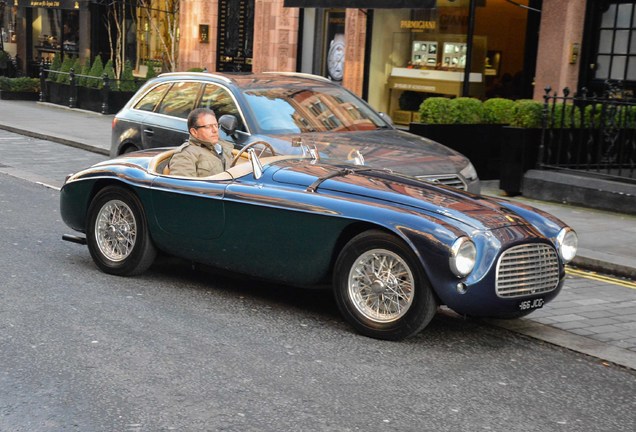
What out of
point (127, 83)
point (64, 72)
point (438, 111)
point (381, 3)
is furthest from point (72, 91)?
point (438, 111)

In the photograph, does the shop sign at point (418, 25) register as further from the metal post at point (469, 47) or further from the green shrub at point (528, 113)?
the green shrub at point (528, 113)

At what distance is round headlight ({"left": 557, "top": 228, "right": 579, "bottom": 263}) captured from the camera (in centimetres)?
689

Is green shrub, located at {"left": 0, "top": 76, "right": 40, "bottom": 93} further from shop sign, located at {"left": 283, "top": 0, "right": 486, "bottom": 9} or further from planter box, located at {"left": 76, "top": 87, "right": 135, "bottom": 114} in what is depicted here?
shop sign, located at {"left": 283, "top": 0, "right": 486, "bottom": 9}

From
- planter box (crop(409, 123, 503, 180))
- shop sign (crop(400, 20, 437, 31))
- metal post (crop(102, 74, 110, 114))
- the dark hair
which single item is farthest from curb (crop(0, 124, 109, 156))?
the dark hair

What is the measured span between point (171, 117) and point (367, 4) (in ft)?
27.6

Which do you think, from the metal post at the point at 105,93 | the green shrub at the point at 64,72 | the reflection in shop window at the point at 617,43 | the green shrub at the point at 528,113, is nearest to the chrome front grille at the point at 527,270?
the green shrub at the point at 528,113

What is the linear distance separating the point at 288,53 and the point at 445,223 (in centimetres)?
1829

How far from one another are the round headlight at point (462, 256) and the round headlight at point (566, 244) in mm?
919

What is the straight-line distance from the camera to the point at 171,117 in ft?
39.4

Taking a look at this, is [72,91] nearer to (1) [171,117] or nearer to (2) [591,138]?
(1) [171,117]

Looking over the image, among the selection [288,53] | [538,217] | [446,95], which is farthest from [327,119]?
[288,53]

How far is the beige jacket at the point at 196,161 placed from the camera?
7797 mm

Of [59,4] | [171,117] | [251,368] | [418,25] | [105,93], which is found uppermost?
[59,4]

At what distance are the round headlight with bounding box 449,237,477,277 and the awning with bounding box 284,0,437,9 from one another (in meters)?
12.7
